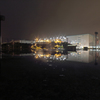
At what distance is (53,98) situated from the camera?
8.08 ft

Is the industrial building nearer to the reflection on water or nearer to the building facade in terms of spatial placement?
the building facade

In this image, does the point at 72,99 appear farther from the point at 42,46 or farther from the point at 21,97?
the point at 42,46

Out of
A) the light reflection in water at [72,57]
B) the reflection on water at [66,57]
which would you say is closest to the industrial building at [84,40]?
the reflection on water at [66,57]

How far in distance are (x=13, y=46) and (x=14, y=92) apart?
43027mm

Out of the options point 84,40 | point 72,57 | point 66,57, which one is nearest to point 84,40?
point 84,40

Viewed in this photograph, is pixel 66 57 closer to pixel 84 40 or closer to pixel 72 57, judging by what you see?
pixel 72 57

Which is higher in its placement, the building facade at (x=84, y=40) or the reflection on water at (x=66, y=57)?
the building facade at (x=84, y=40)

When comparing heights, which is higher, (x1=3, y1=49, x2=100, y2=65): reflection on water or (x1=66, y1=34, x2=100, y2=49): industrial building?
(x1=66, y1=34, x2=100, y2=49): industrial building

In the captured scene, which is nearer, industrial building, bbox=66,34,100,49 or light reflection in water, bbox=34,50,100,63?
light reflection in water, bbox=34,50,100,63

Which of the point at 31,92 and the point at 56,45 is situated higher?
the point at 56,45

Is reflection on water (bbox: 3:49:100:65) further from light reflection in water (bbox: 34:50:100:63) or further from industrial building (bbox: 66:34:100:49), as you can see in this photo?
industrial building (bbox: 66:34:100:49)

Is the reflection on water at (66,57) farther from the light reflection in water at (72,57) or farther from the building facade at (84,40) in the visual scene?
the building facade at (84,40)

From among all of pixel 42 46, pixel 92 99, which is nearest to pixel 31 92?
pixel 92 99

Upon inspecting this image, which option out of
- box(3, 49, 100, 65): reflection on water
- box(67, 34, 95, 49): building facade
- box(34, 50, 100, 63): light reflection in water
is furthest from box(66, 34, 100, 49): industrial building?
box(34, 50, 100, 63): light reflection in water
